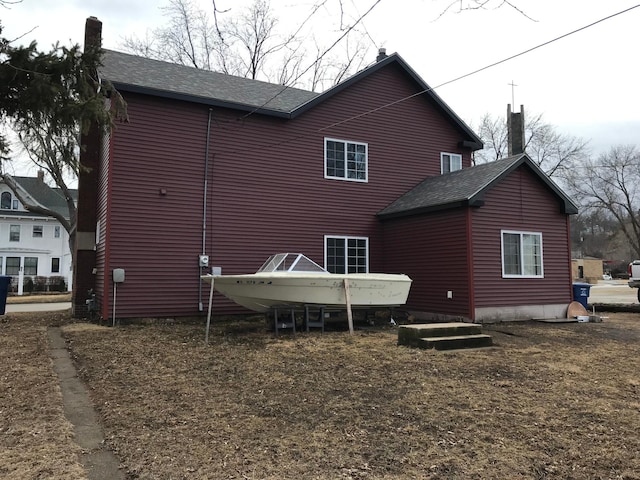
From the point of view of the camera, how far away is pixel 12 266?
3238 cm

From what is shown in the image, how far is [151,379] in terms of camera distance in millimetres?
6441

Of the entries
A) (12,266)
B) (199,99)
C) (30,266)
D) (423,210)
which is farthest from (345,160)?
(12,266)

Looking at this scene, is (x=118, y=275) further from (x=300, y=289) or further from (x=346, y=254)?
(x=346, y=254)

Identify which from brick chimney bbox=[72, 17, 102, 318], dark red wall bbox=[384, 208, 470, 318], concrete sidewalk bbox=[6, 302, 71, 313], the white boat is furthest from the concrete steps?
concrete sidewalk bbox=[6, 302, 71, 313]

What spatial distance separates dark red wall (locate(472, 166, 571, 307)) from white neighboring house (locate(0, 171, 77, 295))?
27.7 metres

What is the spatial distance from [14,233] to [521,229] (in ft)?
107

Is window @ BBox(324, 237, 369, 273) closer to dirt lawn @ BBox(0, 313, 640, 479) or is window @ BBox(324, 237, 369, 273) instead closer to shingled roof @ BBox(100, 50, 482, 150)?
shingled roof @ BBox(100, 50, 482, 150)

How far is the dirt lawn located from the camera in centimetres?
380

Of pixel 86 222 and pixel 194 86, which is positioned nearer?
pixel 194 86

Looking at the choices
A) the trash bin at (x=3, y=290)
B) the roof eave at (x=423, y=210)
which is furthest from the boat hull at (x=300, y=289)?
the trash bin at (x=3, y=290)

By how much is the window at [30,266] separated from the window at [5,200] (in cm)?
387

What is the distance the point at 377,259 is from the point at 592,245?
7913 centimetres

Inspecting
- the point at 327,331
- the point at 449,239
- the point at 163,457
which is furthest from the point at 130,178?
the point at 163,457

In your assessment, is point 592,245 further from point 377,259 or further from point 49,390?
point 49,390
